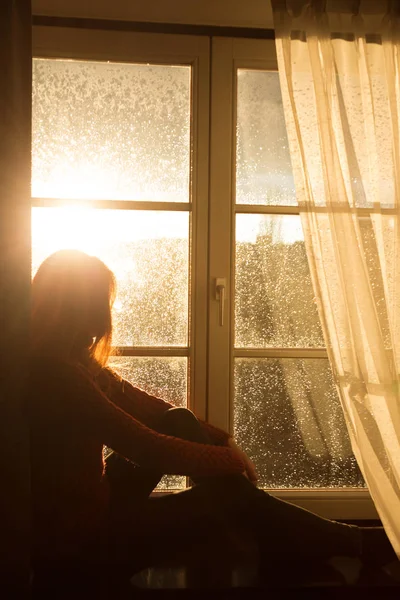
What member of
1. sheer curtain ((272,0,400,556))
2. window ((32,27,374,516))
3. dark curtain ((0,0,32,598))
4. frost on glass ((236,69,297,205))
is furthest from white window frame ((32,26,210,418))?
dark curtain ((0,0,32,598))

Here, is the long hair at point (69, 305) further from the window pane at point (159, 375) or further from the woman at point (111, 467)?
the window pane at point (159, 375)

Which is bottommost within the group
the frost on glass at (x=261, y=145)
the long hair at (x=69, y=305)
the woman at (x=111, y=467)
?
the woman at (x=111, y=467)

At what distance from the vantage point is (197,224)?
2.14 metres

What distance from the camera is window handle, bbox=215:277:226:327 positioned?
83.4 inches

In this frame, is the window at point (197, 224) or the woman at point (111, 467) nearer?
the woman at point (111, 467)

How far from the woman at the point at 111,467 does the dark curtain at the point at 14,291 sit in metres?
0.06

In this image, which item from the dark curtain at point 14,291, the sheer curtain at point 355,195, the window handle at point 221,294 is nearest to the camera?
the dark curtain at point 14,291

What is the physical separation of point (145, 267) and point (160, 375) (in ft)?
1.22

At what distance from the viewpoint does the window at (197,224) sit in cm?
213

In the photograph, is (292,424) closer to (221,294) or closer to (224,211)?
(221,294)

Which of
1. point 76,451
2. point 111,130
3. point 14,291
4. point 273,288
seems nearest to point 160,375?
point 273,288

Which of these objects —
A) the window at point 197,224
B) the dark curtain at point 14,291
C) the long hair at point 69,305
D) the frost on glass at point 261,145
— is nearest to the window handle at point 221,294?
the window at point 197,224

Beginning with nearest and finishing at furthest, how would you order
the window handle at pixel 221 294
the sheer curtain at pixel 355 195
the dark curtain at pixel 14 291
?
the dark curtain at pixel 14 291
the sheer curtain at pixel 355 195
the window handle at pixel 221 294

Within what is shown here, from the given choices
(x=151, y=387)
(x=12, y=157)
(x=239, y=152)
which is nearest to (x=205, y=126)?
(x=239, y=152)
